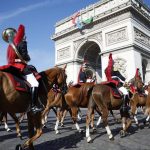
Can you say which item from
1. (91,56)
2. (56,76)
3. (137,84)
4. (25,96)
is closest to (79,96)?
(56,76)

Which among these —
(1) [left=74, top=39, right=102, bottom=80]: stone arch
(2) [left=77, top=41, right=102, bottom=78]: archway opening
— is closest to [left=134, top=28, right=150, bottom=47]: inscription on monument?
(1) [left=74, top=39, right=102, bottom=80]: stone arch

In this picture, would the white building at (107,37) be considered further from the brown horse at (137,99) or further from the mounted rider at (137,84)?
Result: the mounted rider at (137,84)

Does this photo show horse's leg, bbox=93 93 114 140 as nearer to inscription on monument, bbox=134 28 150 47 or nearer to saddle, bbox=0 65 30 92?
saddle, bbox=0 65 30 92

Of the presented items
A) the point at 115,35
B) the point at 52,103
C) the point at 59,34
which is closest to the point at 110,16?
the point at 115,35

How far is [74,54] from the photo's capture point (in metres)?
33.2

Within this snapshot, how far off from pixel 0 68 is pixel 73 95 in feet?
12.9

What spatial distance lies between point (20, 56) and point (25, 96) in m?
0.88

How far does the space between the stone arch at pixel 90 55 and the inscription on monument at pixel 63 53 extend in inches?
62.6

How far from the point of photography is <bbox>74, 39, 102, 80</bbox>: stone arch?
32875mm

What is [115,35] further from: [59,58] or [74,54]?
[59,58]

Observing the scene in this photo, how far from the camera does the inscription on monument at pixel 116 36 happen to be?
2758 centimetres

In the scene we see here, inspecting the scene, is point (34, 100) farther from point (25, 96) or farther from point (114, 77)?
point (114, 77)

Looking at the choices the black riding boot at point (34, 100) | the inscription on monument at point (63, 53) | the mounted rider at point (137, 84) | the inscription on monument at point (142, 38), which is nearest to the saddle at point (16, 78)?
the black riding boot at point (34, 100)

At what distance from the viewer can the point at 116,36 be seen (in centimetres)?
2836
